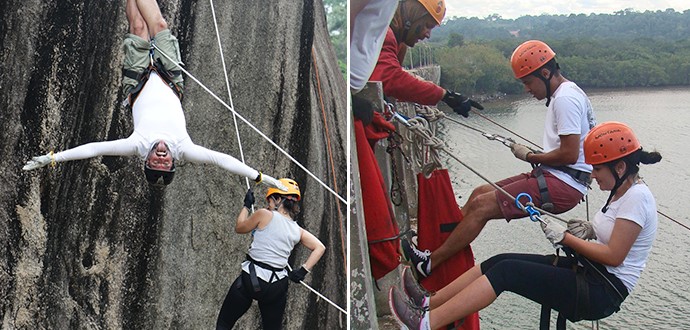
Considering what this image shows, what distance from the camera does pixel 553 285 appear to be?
307 centimetres

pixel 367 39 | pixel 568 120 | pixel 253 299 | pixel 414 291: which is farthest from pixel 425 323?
pixel 367 39

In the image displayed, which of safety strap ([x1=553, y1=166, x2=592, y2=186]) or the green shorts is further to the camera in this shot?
safety strap ([x1=553, y1=166, x2=592, y2=186])

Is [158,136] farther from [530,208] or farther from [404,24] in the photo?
[530,208]

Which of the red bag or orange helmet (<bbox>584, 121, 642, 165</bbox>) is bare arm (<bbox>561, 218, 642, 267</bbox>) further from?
the red bag

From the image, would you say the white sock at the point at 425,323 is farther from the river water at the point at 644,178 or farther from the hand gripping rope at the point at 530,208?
the river water at the point at 644,178

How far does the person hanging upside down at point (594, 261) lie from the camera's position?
2922mm

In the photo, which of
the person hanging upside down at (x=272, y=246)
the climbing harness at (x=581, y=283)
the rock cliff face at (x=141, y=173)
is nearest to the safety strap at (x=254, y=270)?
the person hanging upside down at (x=272, y=246)

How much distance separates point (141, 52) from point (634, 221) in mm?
1874

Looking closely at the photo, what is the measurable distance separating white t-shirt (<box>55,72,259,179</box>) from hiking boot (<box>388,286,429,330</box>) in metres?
0.85

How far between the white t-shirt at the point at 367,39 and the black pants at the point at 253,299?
840 millimetres

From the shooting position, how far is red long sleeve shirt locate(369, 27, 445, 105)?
333cm

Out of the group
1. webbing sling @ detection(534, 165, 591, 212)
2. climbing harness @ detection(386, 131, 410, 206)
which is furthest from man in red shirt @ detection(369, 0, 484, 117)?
→ webbing sling @ detection(534, 165, 591, 212)

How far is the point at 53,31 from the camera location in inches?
111

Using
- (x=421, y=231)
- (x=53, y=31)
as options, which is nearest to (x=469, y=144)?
(x=421, y=231)
